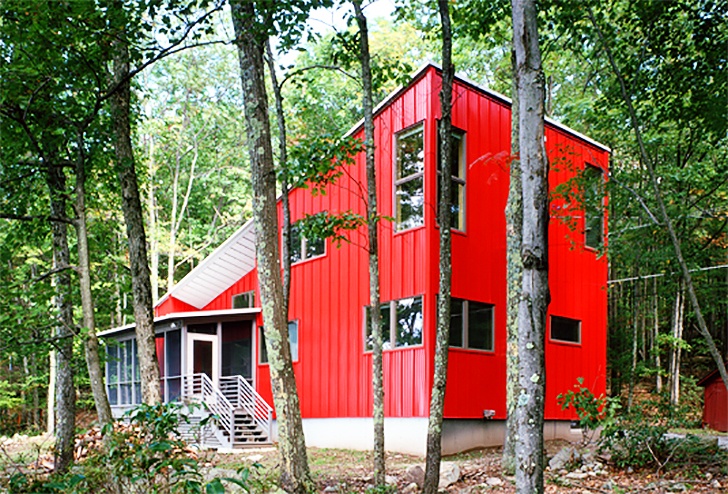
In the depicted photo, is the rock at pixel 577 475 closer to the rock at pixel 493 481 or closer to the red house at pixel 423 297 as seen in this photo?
the rock at pixel 493 481

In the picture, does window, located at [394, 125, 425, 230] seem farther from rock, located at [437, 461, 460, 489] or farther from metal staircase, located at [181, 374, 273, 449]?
metal staircase, located at [181, 374, 273, 449]

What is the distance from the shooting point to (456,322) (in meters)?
12.0

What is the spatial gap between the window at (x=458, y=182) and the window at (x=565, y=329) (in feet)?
10.1

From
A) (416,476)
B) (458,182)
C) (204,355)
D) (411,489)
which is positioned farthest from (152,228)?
(411,489)

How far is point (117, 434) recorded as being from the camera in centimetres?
421

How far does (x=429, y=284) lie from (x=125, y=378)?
1314cm

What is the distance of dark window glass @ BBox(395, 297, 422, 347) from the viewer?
11836 mm

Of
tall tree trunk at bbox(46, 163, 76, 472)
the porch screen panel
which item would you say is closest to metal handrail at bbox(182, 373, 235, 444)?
the porch screen panel

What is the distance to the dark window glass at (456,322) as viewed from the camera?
11.9 meters

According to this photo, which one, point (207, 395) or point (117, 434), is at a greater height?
point (117, 434)

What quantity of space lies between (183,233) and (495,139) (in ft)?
53.9

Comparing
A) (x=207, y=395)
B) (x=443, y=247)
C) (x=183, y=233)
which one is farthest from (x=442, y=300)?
(x=183, y=233)

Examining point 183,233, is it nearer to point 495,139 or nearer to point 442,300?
point 495,139

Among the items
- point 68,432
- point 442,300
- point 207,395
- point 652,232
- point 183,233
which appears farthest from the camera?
point 183,233
